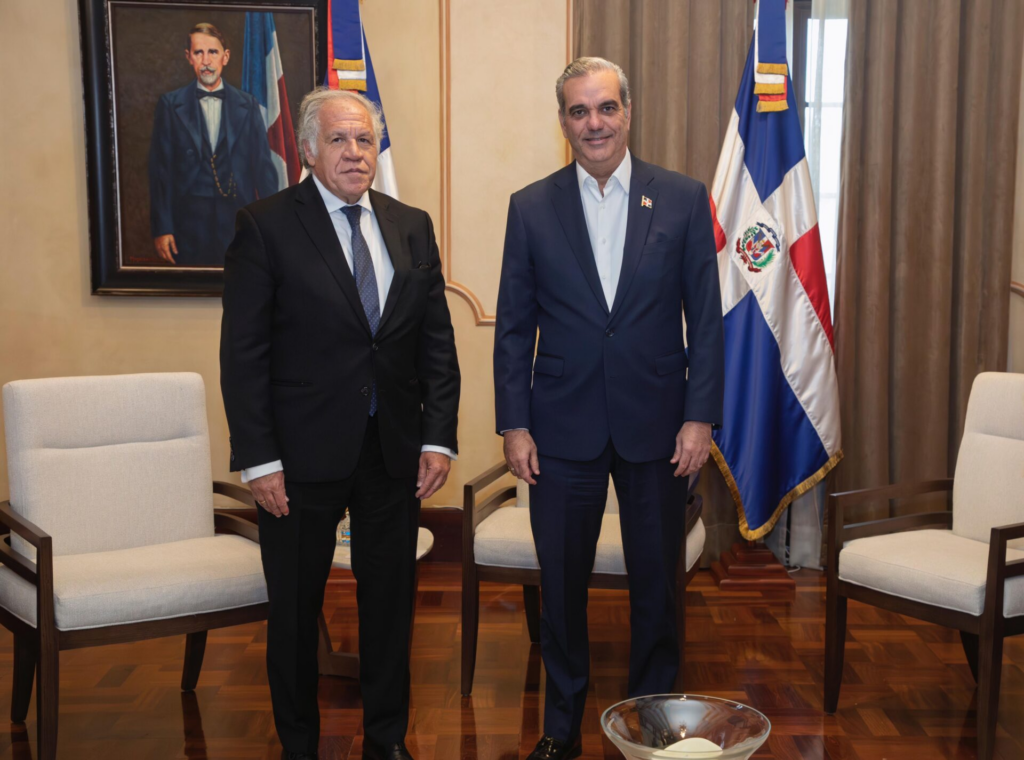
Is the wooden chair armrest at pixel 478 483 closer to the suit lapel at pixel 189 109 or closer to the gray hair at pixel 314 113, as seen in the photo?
the gray hair at pixel 314 113

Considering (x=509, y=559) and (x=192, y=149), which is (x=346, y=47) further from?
(x=509, y=559)

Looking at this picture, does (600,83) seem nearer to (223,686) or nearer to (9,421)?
(9,421)

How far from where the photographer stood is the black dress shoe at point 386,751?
230 cm

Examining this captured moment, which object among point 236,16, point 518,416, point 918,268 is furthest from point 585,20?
point 518,416

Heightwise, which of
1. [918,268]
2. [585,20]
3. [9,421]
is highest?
[585,20]

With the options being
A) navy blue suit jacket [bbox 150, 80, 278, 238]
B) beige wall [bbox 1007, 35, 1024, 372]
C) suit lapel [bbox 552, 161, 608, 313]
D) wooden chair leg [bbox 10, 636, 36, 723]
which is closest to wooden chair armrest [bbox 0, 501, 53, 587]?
wooden chair leg [bbox 10, 636, 36, 723]

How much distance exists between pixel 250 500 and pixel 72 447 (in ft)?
1.81

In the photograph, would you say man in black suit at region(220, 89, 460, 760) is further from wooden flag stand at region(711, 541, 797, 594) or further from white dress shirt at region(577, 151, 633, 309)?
wooden flag stand at region(711, 541, 797, 594)

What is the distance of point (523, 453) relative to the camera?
90.7 inches

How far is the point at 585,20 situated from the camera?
412 centimetres

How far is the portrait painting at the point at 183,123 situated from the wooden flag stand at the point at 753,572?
Answer: 2.65 m

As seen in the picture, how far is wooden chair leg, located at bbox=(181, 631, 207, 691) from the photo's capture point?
2863 millimetres

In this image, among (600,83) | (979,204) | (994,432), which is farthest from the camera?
(979,204)

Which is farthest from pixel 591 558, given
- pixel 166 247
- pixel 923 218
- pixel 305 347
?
pixel 166 247
